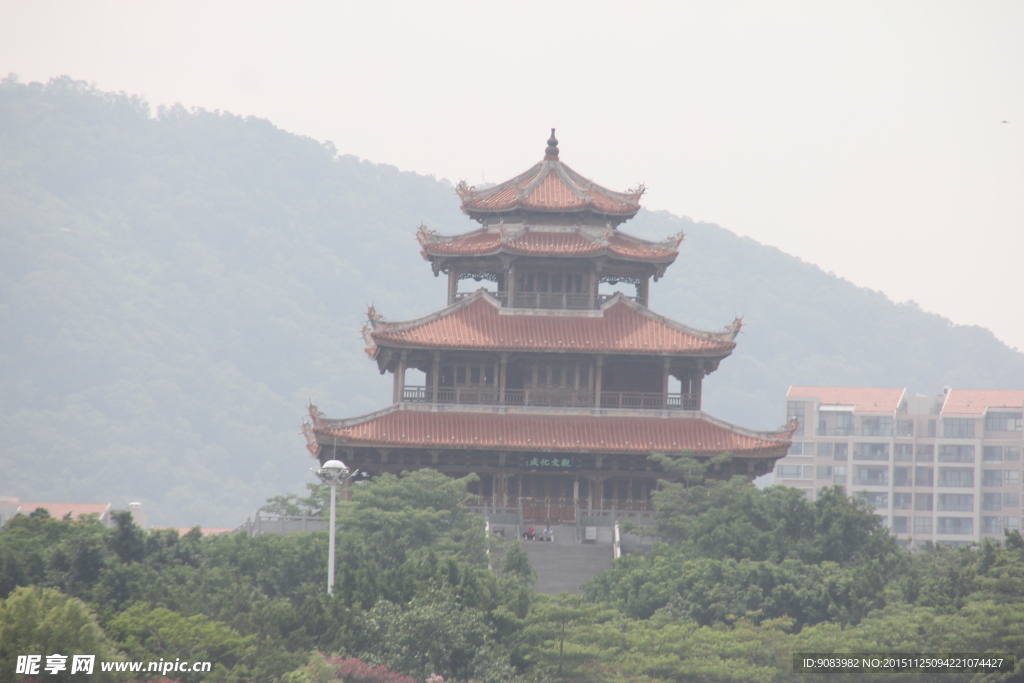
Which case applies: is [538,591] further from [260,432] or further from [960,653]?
[260,432]

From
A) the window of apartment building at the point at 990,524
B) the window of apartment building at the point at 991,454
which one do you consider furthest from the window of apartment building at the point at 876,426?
the window of apartment building at the point at 990,524

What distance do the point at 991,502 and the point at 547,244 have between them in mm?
78247

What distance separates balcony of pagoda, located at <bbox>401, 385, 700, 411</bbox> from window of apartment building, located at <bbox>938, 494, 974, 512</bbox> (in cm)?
7415

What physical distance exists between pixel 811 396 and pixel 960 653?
3790 inches

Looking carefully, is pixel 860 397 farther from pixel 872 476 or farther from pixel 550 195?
pixel 550 195

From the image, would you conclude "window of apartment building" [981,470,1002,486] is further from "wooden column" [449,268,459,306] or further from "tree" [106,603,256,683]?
"tree" [106,603,256,683]

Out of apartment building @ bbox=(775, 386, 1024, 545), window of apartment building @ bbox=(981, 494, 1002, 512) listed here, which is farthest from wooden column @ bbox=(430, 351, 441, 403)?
window of apartment building @ bbox=(981, 494, 1002, 512)

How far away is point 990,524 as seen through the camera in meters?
120

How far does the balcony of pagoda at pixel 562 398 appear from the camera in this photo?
53188 mm

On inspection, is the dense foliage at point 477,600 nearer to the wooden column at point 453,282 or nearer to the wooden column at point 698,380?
the wooden column at point 698,380

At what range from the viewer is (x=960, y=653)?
32281mm

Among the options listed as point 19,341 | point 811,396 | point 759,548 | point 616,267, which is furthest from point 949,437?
point 19,341

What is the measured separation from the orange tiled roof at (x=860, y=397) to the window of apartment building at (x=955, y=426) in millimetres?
4187

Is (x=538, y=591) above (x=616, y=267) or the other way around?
the other way around
